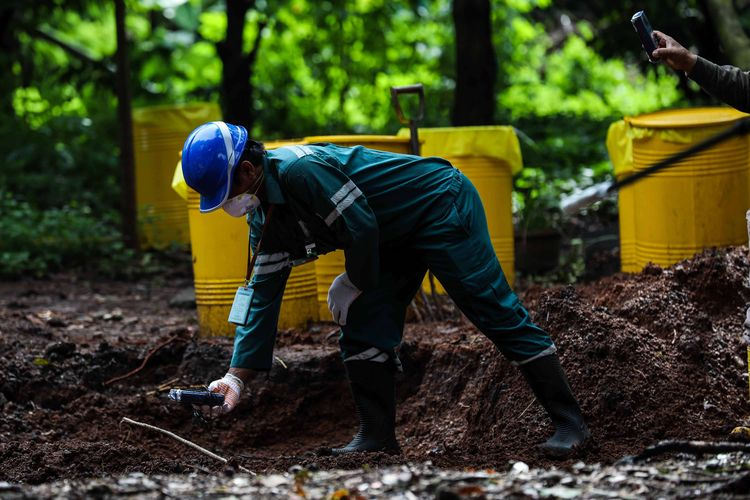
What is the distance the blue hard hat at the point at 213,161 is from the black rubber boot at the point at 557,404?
4.68 ft

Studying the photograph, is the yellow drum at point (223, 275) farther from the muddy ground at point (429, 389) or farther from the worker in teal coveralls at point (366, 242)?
the worker in teal coveralls at point (366, 242)

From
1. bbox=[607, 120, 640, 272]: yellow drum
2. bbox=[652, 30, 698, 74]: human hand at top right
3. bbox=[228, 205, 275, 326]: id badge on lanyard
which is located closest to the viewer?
bbox=[652, 30, 698, 74]: human hand at top right

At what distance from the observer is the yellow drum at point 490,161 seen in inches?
295

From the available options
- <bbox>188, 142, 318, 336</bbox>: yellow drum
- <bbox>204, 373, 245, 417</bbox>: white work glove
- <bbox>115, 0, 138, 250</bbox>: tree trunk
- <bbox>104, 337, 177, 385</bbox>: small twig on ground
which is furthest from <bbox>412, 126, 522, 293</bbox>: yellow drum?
<bbox>115, 0, 138, 250</bbox>: tree trunk

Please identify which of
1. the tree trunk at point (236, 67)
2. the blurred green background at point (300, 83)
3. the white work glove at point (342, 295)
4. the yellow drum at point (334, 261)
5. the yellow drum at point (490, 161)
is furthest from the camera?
the tree trunk at point (236, 67)

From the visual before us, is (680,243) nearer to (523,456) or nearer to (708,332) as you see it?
(708,332)

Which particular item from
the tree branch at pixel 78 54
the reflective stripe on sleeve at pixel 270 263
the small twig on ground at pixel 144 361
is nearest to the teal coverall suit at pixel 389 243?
the reflective stripe on sleeve at pixel 270 263

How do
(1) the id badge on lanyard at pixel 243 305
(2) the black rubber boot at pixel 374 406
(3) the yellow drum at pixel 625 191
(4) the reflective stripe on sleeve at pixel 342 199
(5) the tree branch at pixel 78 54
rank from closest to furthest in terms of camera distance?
1. (4) the reflective stripe on sleeve at pixel 342 199
2. (1) the id badge on lanyard at pixel 243 305
3. (2) the black rubber boot at pixel 374 406
4. (3) the yellow drum at pixel 625 191
5. (5) the tree branch at pixel 78 54

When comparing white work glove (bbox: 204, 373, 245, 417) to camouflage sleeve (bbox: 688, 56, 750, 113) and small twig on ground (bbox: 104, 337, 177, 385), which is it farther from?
camouflage sleeve (bbox: 688, 56, 750, 113)

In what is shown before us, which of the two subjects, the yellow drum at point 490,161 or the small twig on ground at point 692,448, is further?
the yellow drum at point 490,161

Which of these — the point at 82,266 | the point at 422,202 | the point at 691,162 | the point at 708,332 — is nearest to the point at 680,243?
the point at 691,162

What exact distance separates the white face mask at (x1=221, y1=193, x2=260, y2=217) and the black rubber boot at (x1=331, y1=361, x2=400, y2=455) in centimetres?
93

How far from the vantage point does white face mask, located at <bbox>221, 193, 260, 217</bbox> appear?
14.6 ft

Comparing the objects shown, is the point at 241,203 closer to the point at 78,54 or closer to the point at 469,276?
the point at 469,276
